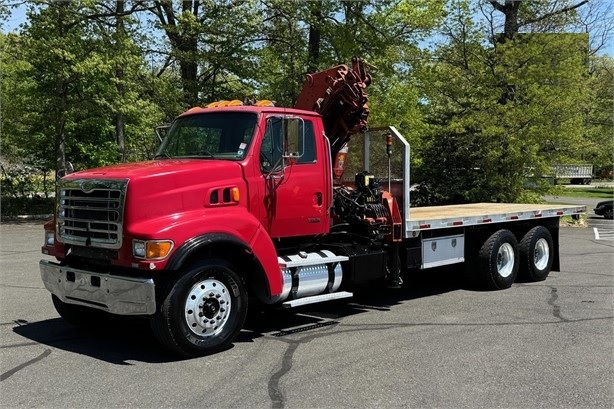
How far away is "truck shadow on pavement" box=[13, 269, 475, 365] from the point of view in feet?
20.3

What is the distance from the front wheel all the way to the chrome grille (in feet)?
2.56

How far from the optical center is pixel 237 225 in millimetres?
6293

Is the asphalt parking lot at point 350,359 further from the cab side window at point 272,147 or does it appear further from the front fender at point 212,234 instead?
the cab side window at point 272,147

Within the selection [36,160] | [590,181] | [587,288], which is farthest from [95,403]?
[590,181]

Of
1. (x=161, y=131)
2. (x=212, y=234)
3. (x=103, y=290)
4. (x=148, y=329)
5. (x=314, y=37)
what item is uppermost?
(x=314, y=37)

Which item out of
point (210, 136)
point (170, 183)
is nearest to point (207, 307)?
point (170, 183)

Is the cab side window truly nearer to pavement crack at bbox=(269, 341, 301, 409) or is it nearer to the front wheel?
the front wheel

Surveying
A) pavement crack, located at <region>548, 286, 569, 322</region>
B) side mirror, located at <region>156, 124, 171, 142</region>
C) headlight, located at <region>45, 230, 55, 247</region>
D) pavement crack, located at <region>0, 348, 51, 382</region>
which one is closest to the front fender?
pavement crack, located at <region>0, 348, 51, 382</region>

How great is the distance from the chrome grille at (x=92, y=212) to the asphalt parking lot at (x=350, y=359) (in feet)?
3.79

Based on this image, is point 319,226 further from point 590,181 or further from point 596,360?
point 590,181

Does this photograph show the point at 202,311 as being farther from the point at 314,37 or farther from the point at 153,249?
the point at 314,37

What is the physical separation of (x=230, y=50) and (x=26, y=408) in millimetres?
20499

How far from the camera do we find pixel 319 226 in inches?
300

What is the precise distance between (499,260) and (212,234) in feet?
18.8
